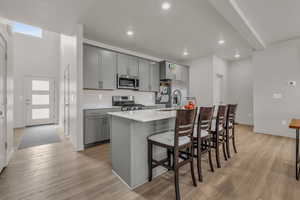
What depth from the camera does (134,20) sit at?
117 inches

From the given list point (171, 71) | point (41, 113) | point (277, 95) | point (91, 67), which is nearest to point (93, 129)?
point (91, 67)

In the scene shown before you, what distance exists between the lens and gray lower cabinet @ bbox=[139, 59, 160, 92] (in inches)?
184

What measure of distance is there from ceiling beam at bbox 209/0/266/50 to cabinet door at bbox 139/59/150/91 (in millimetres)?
2662

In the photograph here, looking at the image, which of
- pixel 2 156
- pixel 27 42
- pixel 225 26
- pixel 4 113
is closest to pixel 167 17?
pixel 225 26

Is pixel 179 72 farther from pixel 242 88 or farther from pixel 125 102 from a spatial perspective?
pixel 242 88

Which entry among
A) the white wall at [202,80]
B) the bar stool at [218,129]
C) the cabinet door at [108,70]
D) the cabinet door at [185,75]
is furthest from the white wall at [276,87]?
the cabinet door at [108,70]

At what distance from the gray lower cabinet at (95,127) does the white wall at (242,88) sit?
561 cm

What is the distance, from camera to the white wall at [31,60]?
18.3 feet

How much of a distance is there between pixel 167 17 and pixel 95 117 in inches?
110

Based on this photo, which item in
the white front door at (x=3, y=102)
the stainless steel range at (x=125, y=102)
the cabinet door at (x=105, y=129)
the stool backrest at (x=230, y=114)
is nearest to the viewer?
the white front door at (x=3, y=102)

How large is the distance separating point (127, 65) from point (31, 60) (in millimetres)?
4701

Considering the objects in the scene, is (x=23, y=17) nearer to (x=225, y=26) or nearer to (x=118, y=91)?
(x=118, y=91)

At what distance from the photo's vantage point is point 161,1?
2367 mm

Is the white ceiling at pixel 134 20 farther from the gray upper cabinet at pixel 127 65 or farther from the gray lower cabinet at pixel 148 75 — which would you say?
the gray lower cabinet at pixel 148 75
